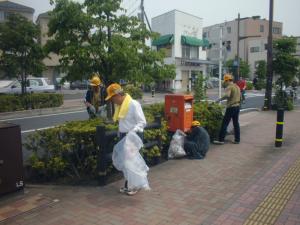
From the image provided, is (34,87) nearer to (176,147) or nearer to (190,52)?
(176,147)

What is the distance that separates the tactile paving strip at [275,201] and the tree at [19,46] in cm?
1367

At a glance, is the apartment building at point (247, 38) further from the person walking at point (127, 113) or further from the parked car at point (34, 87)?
the person walking at point (127, 113)

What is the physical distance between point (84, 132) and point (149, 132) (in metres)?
1.47

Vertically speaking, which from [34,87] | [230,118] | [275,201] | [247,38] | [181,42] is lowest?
[275,201]

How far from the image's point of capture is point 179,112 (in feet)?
24.6

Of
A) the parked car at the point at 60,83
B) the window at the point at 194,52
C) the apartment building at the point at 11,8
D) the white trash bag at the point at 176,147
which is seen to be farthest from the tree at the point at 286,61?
the apartment building at the point at 11,8

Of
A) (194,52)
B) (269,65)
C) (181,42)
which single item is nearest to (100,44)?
(269,65)

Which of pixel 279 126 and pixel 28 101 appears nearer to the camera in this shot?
pixel 279 126

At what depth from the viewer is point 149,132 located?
6523 millimetres

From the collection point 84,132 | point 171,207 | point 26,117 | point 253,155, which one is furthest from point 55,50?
point 26,117

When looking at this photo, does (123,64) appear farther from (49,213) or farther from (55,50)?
(49,213)

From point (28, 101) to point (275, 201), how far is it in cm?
1441

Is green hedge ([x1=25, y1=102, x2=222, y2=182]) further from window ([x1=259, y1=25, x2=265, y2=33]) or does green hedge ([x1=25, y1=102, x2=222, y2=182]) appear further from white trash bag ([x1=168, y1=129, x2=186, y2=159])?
window ([x1=259, y1=25, x2=265, y2=33])

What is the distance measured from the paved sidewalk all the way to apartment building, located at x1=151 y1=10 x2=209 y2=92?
2839 cm
